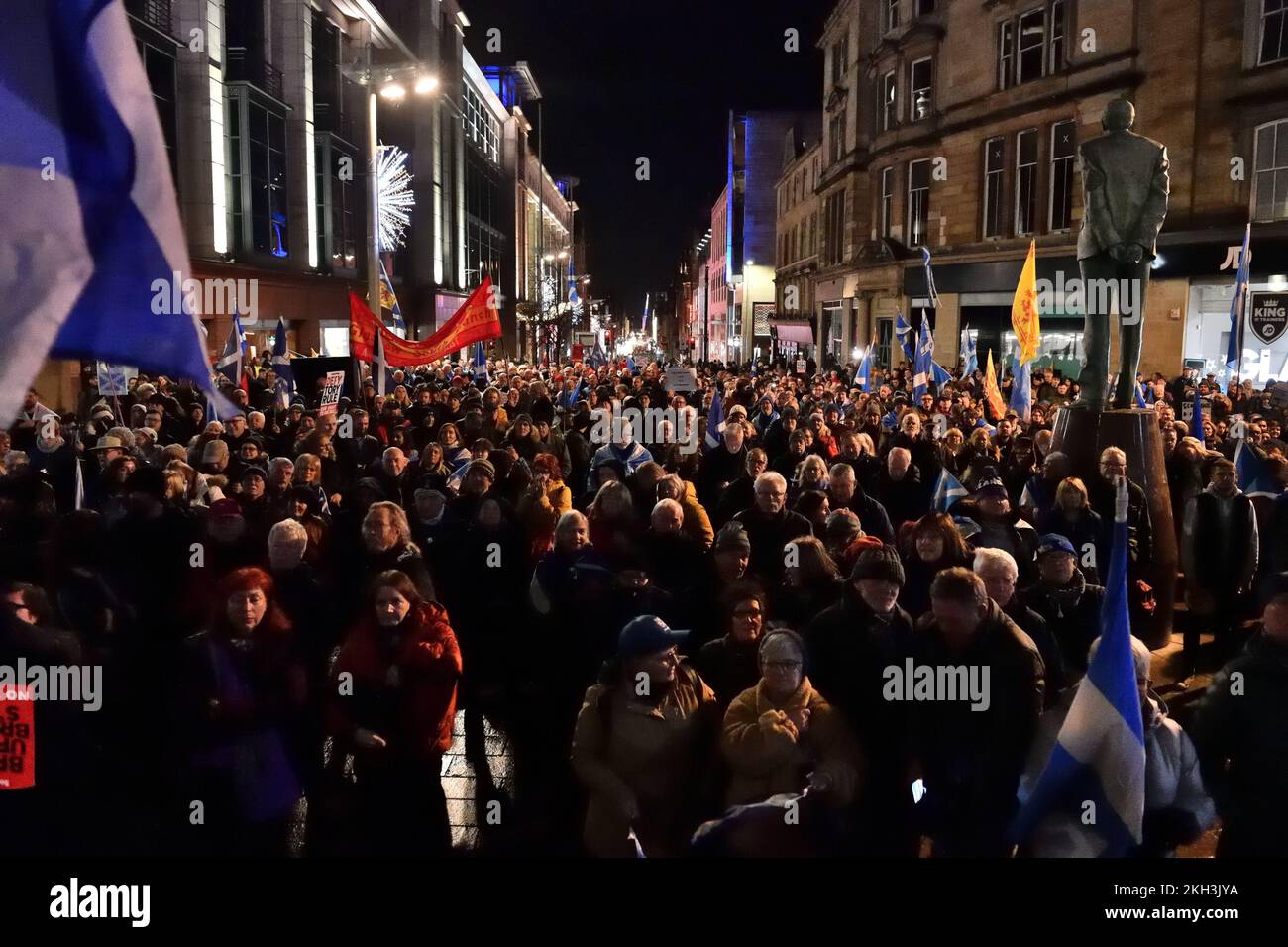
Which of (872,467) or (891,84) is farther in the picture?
(891,84)

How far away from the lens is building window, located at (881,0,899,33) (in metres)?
33.8

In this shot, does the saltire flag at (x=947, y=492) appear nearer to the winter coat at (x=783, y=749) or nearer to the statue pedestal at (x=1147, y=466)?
the statue pedestal at (x=1147, y=466)

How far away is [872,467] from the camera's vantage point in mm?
9516

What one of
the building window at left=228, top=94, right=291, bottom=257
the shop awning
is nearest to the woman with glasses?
the building window at left=228, top=94, right=291, bottom=257

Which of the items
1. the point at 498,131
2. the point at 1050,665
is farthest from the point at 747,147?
the point at 1050,665

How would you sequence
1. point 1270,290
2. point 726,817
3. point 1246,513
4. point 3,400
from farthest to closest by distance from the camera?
point 1270,290, point 1246,513, point 726,817, point 3,400

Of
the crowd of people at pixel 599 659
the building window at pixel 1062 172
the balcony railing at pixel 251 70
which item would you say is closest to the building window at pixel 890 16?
the building window at pixel 1062 172

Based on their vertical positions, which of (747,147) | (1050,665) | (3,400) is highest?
(747,147)

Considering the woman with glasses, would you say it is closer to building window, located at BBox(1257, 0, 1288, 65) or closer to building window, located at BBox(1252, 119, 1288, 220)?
building window, located at BBox(1252, 119, 1288, 220)

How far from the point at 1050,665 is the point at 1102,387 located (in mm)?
5433

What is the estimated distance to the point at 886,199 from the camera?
34.7 meters

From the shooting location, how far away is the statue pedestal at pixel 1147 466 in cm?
859

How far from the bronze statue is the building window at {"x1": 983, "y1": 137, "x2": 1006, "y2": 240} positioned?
67.8 ft
